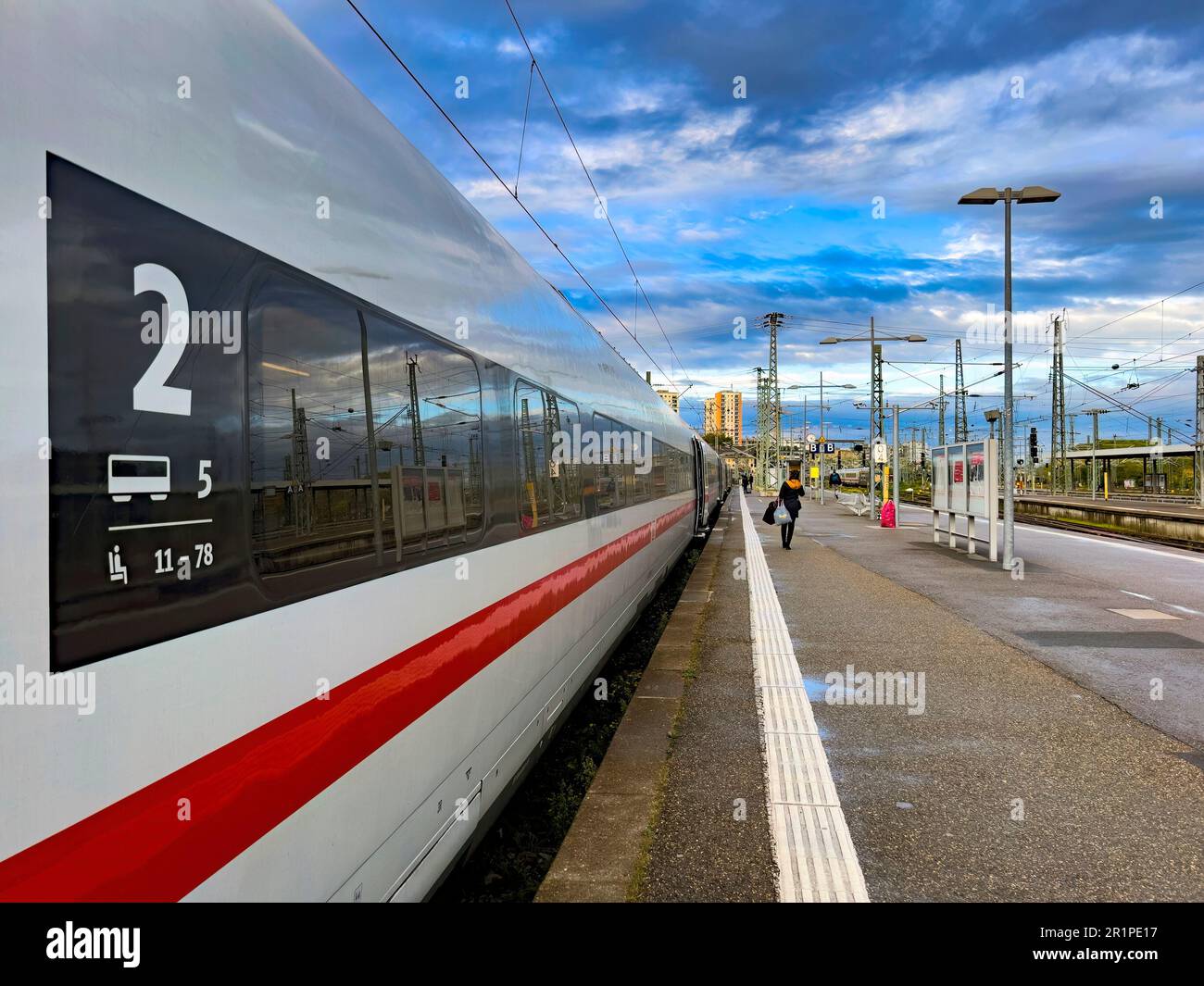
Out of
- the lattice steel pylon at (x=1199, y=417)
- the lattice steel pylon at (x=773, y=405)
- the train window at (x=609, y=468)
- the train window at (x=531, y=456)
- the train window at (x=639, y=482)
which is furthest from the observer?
the lattice steel pylon at (x=773, y=405)

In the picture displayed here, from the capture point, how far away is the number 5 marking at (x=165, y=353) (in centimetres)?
180

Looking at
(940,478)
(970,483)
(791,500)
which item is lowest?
(791,500)

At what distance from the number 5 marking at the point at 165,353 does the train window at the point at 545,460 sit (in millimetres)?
2957

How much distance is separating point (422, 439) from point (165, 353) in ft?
5.10

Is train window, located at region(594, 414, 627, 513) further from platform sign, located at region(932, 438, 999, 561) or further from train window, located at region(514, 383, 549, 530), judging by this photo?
platform sign, located at region(932, 438, 999, 561)

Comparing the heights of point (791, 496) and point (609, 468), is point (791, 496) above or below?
below

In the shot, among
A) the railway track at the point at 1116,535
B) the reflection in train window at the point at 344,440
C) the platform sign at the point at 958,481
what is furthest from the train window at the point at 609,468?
the railway track at the point at 1116,535

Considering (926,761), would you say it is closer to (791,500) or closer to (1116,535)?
(791,500)

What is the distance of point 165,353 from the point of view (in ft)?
6.19

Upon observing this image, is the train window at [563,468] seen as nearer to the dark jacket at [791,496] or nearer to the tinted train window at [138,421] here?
the tinted train window at [138,421]

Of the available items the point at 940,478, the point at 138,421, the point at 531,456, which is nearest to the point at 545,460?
the point at 531,456

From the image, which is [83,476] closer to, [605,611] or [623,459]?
[605,611]

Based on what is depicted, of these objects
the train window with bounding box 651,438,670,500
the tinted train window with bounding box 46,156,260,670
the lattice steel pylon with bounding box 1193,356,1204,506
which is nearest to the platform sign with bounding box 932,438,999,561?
the train window with bounding box 651,438,670,500
